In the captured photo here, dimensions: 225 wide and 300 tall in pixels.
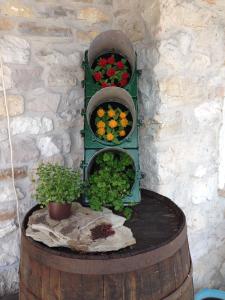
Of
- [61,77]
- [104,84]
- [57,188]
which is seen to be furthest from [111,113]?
[57,188]

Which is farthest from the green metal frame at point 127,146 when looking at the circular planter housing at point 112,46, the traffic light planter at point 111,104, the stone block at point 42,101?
the stone block at point 42,101

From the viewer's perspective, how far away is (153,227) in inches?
55.5

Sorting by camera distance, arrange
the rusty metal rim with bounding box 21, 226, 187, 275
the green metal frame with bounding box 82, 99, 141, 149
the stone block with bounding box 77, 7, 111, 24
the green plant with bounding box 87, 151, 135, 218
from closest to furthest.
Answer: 1. the rusty metal rim with bounding box 21, 226, 187, 275
2. the green plant with bounding box 87, 151, 135, 218
3. the green metal frame with bounding box 82, 99, 141, 149
4. the stone block with bounding box 77, 7, 111, 24

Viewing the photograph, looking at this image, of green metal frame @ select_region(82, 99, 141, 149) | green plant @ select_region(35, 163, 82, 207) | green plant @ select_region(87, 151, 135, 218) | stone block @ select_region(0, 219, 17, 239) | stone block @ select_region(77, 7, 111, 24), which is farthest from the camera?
stone block @ select_region(77, 7, 111, 24)

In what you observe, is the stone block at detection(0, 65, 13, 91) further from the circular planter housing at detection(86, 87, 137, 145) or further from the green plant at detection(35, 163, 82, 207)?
the green plant at detection(35, 163, 82, 207)

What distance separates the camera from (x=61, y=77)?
1853mm

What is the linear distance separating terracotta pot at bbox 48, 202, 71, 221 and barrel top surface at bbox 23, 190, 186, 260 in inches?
4.6

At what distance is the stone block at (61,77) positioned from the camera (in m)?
1.82

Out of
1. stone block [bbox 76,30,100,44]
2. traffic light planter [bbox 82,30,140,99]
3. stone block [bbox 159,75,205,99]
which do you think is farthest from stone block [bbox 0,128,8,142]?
stone block [bbox 159,75,205,99]

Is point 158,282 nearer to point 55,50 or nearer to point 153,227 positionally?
point 153,227

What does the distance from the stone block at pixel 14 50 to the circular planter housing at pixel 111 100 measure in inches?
16.5

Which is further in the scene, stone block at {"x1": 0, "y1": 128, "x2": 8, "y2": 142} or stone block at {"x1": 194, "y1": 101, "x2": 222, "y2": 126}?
stone block at {"x1": 194, "y1": 101, "x2": 222, "y2": 126}

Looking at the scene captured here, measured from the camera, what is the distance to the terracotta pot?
1398 millimetres

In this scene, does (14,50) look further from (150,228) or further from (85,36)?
(150,228)
